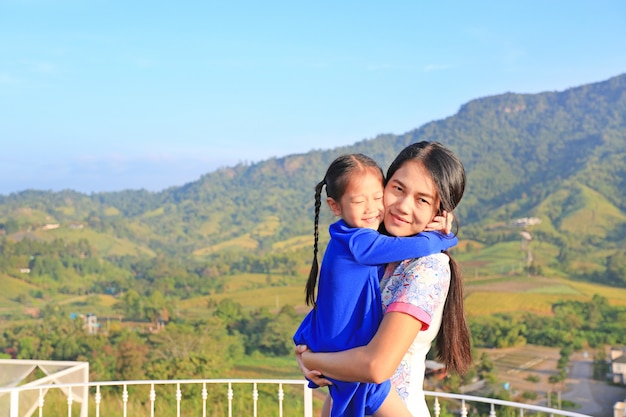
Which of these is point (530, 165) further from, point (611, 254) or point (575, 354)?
point (575, 354)

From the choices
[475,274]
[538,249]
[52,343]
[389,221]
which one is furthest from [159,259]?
[389,221]

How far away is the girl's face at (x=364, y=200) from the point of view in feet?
4.08

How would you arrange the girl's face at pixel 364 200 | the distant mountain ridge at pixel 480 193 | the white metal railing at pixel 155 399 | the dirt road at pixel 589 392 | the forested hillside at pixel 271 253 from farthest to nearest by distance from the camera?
1. the distant mountain ridge at pixel 480 193
2. the forested hillside at pixel 271 253
3. the dirt road at pixel 589 392
4. the white metal railing at pixel 155 399
5. the girl's face at pixel 364 200

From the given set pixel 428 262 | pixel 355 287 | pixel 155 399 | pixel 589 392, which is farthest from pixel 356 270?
pixel 589 392

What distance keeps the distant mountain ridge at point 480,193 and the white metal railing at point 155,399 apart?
15239 mm

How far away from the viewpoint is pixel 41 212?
36.3 meters

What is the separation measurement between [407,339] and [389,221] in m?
0.22

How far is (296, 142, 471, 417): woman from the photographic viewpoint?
114cm

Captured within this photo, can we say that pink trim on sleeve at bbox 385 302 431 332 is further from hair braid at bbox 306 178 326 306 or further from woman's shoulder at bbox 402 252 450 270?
hair braid at bbox 306 178 326 306

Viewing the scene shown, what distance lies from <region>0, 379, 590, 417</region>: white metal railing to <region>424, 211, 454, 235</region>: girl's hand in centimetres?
176

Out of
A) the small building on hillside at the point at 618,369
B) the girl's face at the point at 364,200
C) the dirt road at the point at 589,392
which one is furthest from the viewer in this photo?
the small building on hillside at the point at 618,369

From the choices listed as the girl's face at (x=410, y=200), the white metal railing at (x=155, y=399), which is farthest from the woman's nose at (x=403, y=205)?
the white metal railing at (x=155, y=399)

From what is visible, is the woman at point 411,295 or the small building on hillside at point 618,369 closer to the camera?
the woman at point 411,295

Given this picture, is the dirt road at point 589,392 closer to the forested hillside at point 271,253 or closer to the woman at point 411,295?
the forested hillside at point 271,253
